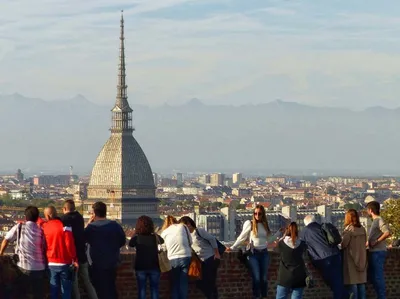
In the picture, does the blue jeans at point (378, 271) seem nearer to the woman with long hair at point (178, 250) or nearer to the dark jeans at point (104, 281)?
the woman with long hair at point (178, 250)

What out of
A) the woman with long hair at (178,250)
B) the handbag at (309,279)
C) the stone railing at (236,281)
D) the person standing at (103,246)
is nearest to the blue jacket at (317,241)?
the handbag at (309,279)

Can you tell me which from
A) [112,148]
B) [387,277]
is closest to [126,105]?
[112,148]

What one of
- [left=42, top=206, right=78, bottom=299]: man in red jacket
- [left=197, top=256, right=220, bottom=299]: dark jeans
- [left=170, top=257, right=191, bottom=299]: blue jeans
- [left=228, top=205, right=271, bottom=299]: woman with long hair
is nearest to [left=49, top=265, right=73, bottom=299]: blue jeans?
[left=42, top=206, right=78, bottom=299]: man in red jacket

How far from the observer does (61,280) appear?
18484 mm

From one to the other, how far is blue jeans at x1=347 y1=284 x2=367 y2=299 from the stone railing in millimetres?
812

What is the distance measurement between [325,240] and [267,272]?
1.14 m

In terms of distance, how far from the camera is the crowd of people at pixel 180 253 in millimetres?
18359

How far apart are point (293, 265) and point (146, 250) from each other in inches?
74.8

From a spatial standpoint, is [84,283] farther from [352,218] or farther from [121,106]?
[121,106]

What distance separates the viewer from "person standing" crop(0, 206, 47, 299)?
717 inches

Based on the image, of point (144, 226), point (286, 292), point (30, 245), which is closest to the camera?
point (30, 245)

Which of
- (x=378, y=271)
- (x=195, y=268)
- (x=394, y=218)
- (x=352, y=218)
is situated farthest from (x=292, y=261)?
(x=394, y=218)

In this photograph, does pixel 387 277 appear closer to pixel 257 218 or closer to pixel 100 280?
pixel 257 218

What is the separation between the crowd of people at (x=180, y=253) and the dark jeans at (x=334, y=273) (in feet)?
0.04
